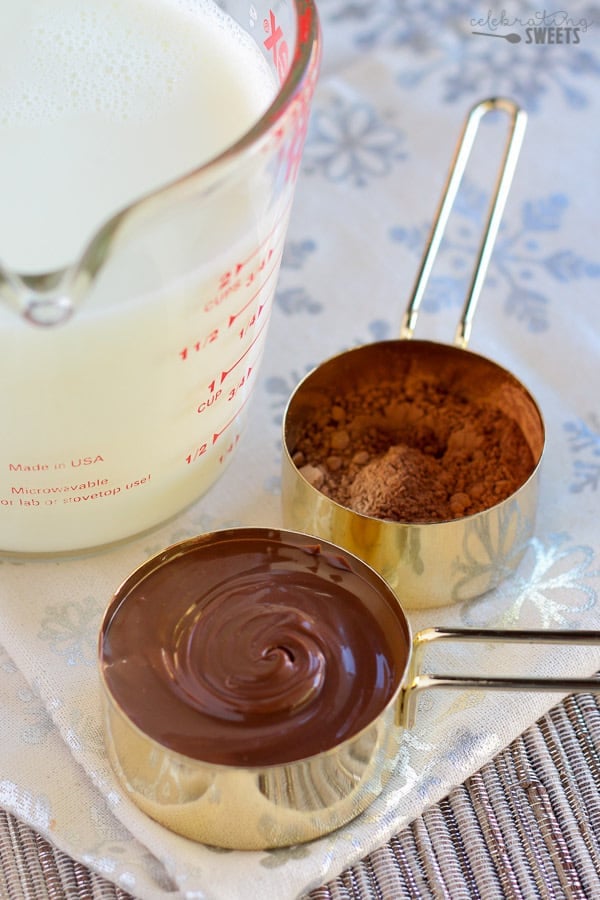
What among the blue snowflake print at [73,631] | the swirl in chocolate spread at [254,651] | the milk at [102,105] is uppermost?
the milk at [102,105]

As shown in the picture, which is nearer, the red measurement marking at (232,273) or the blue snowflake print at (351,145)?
the red measurement marking at (232,273)

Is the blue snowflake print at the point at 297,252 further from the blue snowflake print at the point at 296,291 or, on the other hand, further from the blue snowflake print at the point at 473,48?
the blue snowflake print at the point at 473,48

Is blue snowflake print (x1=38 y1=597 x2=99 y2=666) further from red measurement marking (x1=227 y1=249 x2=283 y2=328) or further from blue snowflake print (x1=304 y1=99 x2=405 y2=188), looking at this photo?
blue snowflake print (x1=304 y1=99 x2=405 y2=188)

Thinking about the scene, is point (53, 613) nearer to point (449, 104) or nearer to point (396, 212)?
point (396, 212)

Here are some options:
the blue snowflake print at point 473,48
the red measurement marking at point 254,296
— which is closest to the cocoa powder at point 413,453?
the red measurement marking at point 254,296

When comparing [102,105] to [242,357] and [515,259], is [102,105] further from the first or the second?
[515,259]

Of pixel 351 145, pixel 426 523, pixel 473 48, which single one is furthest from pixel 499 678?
pixel 473 48
